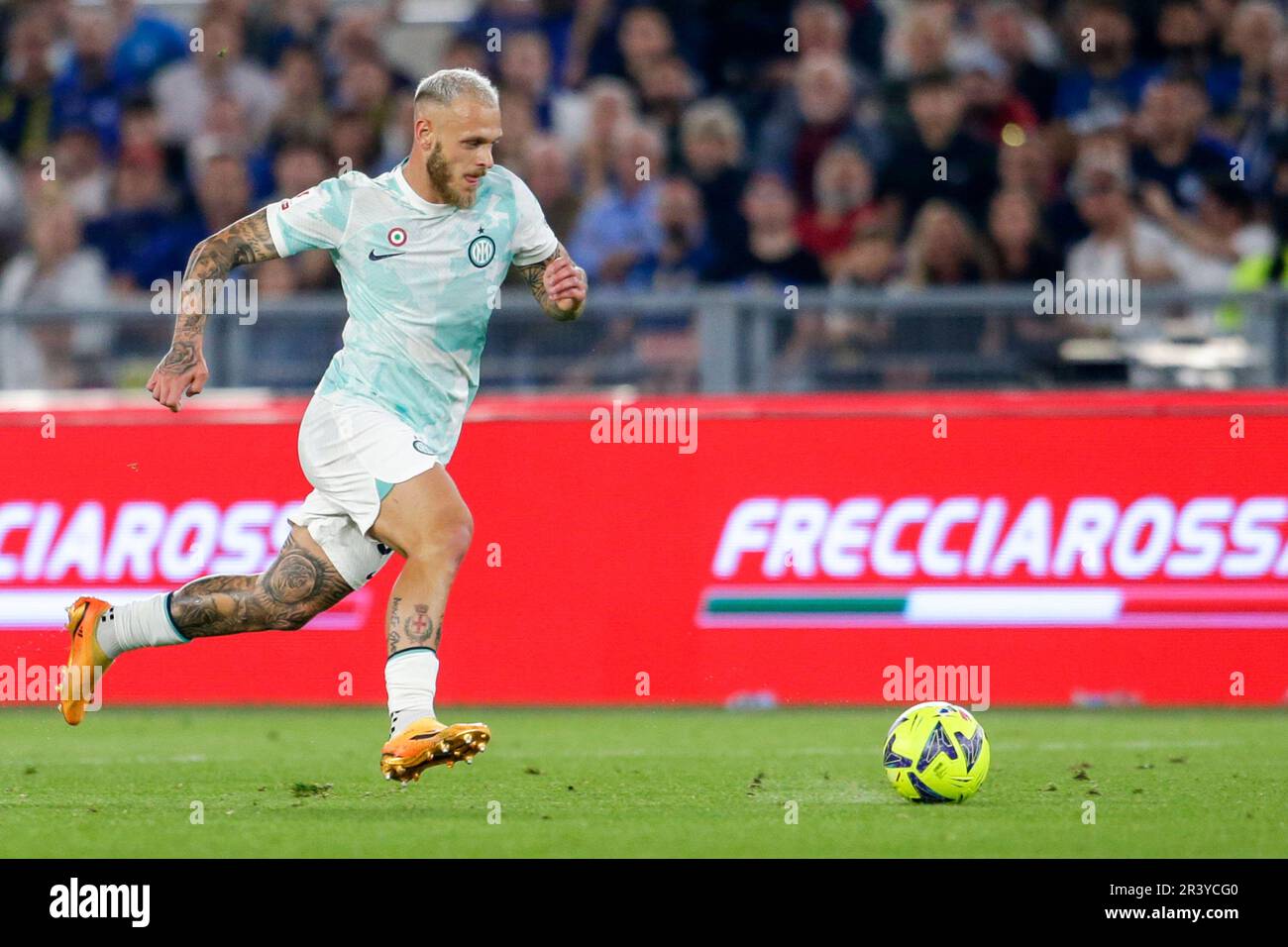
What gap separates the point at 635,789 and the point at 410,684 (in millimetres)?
1102

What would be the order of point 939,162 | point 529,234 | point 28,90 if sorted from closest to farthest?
point 529,234 → point 939,162 → point 28,90

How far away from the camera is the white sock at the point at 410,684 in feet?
23.8

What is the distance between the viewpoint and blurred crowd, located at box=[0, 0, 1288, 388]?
13.5m

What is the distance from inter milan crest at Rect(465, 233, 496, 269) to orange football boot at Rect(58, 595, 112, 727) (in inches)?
75.0

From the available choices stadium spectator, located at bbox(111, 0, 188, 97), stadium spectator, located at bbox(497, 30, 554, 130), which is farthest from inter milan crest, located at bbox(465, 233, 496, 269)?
stadium spectator, located at bbox(111, 0, 188, 97)

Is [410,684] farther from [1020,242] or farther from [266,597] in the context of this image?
[1020,242]

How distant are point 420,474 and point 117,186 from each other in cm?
825

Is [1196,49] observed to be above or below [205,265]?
above

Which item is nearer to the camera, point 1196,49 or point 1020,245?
point 1020,245

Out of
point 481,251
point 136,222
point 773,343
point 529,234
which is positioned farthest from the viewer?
point 136,222

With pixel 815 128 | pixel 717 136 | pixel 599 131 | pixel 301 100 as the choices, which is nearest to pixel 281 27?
pixel 301 100

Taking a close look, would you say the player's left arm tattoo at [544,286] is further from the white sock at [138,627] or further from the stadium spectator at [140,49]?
the stadium spectator at [140,49]

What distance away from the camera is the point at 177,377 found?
7547 mm

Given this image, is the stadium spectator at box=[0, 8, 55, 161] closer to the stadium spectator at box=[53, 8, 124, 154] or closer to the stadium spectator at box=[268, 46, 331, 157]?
the stadium spectator at box=[53, 8, 124, 154]
